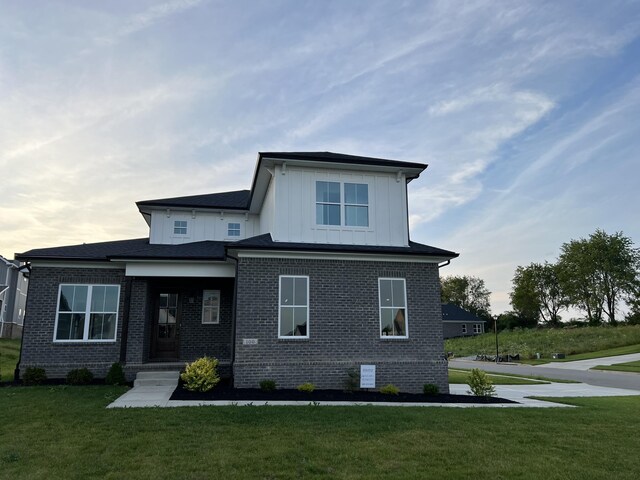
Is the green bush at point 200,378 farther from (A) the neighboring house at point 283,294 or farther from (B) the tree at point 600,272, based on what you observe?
(B) the tree at point 600,272

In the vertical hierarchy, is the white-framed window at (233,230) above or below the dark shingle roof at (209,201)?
below

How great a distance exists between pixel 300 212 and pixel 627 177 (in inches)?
571

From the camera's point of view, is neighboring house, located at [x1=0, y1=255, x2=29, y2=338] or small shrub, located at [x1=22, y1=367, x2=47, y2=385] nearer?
small shrub, located at [x1=22, y1=367, x2=47, y2=385]

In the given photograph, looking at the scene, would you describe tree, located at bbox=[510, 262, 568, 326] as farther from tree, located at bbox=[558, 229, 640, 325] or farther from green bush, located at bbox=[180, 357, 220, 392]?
green bush, located at bbox=[180, 357, 220, 392]

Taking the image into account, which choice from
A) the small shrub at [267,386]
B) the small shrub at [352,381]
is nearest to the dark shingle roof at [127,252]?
the small shrub at [267,386]

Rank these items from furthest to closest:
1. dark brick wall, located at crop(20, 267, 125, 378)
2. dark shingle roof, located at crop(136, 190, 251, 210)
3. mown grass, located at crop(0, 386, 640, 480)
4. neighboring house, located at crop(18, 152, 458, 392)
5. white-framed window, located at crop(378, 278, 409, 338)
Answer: dark shingle roof, located at crop(136, 190, 251, 210) < dark brick wall, located at crop(20, 267, 125, 378) < white-framed window, located at crop(378, 278, 409, 338) < neighboring house, located at crop(18, 152, 458, 392) < mown grass, located at crop(0, 386, 640, 480)

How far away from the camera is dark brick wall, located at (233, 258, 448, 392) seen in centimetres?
1153

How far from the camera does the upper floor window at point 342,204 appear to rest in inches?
517

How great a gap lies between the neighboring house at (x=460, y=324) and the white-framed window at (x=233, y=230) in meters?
52.4

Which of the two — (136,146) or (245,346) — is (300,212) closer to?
(245,346)

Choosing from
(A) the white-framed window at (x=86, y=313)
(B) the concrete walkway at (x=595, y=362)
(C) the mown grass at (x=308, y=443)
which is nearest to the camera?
(C) the mown grass at (x=308, y=443)

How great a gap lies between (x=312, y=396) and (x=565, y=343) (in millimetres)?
37878

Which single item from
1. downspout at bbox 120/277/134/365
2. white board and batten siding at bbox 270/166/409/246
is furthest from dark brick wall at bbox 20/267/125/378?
white board and batten siding at bbox 270/166/409/246

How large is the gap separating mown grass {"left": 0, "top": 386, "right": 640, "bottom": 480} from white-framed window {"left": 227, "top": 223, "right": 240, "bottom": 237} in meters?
8.86
